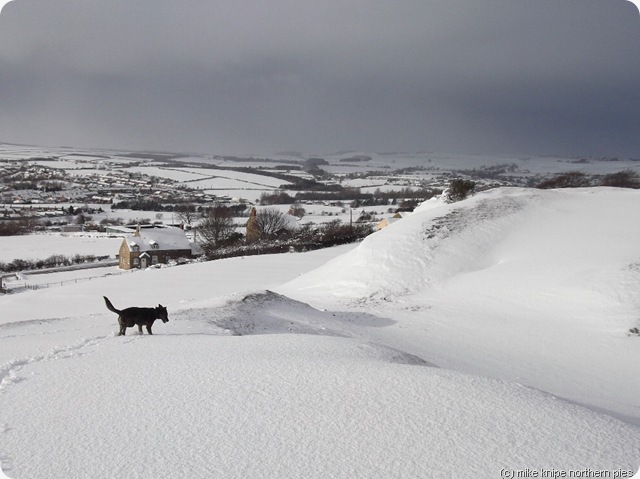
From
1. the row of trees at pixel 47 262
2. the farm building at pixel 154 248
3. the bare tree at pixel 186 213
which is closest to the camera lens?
the row of trees at pixel 47 262

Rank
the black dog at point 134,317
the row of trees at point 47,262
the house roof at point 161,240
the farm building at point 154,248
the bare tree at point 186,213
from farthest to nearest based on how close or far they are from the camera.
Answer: the bare tree at point 186,213 < the house roof at point 161,240 < the farm building at point 154,248 < the row of trees at point 47,262 < the black dog at point 134,317

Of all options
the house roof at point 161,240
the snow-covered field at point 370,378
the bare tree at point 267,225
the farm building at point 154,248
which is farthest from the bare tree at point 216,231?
the snow-covered field at point 370,378

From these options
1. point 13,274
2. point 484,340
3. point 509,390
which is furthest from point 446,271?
point 13,274

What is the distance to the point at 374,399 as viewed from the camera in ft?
22.9

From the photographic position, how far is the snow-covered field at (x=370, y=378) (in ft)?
17.7

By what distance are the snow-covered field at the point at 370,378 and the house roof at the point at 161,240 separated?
32.2 meters

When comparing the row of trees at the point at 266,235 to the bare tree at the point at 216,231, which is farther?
the bare tree at the point at 216,231

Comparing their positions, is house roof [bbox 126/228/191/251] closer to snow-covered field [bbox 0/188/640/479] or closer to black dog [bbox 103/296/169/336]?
snow-covered field [bbox 0/188/640/479]

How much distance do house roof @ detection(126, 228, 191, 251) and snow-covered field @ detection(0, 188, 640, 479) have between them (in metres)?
32.2

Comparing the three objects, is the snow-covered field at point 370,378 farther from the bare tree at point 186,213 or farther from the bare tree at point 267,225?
the bare tree at point 186,213

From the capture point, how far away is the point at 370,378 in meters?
8.00

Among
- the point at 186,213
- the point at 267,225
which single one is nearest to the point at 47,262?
the point at 267,225

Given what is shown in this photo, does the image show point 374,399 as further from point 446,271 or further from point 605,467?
point 446,271

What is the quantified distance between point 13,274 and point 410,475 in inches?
2117
